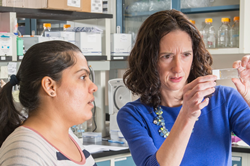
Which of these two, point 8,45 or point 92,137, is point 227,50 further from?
point 8,45

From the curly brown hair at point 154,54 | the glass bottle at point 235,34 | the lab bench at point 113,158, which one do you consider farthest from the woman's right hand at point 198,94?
the glass bottle at point 235,34

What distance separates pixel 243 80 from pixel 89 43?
1952 millimetres

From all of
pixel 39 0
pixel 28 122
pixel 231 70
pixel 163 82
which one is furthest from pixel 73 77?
pixel 39 0

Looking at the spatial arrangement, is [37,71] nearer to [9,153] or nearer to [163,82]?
[9,153]

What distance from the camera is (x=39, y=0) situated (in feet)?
9.06

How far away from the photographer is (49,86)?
1095mm

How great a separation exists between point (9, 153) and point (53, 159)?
14cm

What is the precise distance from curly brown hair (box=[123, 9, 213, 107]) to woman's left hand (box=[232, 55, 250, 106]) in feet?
0.61

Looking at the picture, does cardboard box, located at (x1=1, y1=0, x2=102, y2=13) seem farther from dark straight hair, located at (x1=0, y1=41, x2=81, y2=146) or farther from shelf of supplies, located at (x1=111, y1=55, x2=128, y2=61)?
dark straight hair, located at (x1=0, y1=41, x2=81, y2=146)

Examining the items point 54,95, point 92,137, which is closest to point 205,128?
point 54,95

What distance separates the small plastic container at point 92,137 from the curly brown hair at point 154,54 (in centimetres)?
154

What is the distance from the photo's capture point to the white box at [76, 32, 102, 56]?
3027 mm

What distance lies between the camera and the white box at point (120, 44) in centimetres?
327

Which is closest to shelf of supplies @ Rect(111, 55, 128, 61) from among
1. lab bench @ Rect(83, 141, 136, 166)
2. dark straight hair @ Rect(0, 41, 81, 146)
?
lab bench @ Rect(83, 141, 136, 166)
